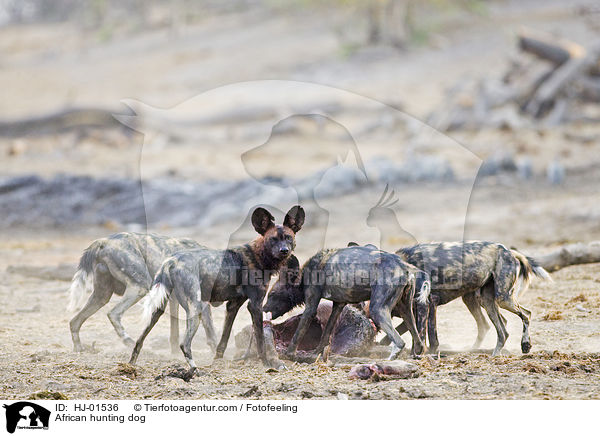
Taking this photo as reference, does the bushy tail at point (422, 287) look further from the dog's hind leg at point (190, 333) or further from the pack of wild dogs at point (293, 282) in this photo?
the dog's hind leg at point (190, 333)

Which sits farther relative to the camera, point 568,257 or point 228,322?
point 568,257

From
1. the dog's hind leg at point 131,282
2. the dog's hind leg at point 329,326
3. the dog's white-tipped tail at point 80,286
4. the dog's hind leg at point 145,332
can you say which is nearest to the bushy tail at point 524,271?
the dog's hind leg at point 329,326

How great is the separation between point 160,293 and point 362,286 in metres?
1.61

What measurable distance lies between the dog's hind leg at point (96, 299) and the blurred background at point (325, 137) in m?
0.20

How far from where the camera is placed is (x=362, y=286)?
23.7ft

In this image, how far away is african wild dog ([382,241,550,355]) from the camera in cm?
757

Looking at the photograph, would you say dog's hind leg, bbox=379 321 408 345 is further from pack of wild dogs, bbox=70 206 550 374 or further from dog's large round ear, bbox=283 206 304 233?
dog's large round ear, bbox=283 206 304 233

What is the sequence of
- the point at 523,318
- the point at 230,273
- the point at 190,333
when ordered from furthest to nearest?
the point at 523,318 → the point at 230,273 → the point at 190,333

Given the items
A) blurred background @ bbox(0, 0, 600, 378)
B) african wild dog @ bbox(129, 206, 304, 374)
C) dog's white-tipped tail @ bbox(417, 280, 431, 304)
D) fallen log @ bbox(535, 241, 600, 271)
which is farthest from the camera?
blurred background @ bbox(0, 0, 600, 378)

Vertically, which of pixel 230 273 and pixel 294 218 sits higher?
pixel 294 218

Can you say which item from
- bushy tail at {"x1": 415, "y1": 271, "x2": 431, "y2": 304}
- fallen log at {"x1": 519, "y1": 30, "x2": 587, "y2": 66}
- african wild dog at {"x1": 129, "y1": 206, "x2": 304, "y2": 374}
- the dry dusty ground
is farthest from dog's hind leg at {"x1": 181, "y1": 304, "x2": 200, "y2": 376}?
fallen log at {"x1": 519, "y1": 30, "x2": 587, "y2": 66}

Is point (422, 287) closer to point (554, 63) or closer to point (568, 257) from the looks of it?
point (568, 257)
